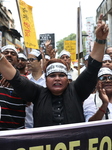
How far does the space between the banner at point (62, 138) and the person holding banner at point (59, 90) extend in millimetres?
323

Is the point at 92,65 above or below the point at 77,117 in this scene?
above

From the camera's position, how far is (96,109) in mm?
2975

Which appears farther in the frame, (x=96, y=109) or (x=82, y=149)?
(x=96, y=109)

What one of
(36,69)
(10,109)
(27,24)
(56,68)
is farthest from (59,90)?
(27,24)

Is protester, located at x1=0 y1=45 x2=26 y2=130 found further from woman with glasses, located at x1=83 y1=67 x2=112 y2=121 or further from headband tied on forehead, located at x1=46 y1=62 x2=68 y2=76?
woman with glasses, located at x1=83 y1=67 x2=112 y2=121

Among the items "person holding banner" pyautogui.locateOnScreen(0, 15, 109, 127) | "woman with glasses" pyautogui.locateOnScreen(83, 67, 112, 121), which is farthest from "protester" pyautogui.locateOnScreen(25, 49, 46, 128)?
"person holding banner" pyautogui.locateOnScreen(0, 15, 109, 127)

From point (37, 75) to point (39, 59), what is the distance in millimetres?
421

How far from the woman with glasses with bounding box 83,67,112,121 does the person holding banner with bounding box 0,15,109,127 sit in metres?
0.35

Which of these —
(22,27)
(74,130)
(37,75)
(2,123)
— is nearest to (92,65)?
(74,130)

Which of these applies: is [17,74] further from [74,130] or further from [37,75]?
[37,75]

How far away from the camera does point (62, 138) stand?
1.94m

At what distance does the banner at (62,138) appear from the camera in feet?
5.99

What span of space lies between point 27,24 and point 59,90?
2.79 meters

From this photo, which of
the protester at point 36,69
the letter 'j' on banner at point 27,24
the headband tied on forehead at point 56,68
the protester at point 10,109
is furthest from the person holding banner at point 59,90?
the letter 'j' on banner at point 27,24
